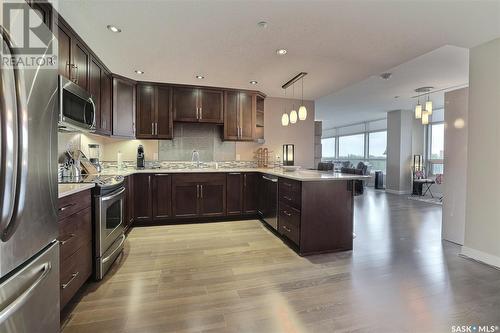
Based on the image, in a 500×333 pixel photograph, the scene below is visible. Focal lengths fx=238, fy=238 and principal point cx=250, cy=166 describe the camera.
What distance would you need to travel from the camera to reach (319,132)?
739 cm

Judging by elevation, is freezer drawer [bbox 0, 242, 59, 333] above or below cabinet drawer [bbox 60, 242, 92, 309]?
above

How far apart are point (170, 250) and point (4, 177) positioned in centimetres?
228

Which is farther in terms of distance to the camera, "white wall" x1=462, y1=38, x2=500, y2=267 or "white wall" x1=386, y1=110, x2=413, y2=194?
"white wall" x1=386, y1=110, x2=413, y2=194

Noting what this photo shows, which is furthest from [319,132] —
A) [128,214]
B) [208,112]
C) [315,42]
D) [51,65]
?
[51,65]

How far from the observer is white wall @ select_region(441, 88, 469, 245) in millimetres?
3043

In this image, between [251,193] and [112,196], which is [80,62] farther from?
[251,193]

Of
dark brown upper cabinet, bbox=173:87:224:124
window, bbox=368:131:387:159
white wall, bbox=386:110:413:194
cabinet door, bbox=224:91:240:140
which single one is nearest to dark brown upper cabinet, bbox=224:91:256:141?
cabinet door, bbox=224:91:240:140

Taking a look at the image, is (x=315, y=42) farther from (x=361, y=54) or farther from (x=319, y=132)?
(x=319, y=132)

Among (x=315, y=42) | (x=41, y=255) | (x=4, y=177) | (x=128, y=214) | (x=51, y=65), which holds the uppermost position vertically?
(x=315, y=42)

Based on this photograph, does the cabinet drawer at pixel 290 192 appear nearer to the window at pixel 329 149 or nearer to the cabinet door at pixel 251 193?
the cabinet door at pixel 251 193

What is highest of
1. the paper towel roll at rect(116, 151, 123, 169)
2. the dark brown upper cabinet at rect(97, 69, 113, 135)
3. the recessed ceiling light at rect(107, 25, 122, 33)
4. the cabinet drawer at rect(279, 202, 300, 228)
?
the recessed ceiling light at rect(107, 25, 122, 33)

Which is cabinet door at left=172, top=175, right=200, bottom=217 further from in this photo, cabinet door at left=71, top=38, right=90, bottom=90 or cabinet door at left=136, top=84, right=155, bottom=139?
cabinet door at left=71, top=38, right=90, bottom=90

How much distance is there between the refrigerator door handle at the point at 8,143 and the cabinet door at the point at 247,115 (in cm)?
372

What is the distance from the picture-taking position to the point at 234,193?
13.6ft
